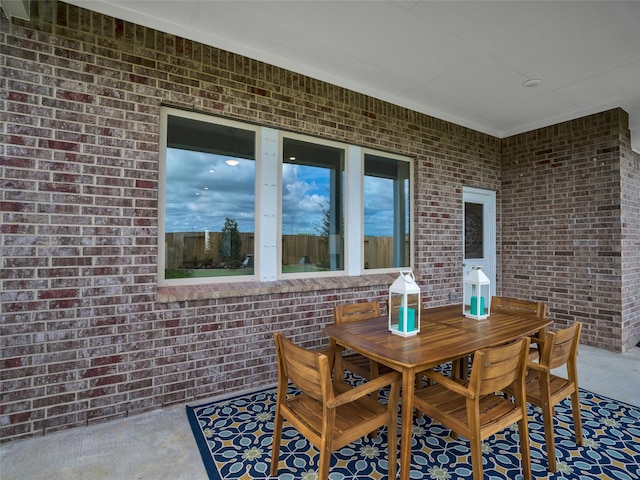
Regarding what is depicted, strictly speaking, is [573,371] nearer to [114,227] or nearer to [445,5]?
[445,5]

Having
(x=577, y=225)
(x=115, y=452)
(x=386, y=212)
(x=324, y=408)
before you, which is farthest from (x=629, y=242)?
(x=115, y=452)

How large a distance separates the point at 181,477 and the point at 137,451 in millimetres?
Answer: 457

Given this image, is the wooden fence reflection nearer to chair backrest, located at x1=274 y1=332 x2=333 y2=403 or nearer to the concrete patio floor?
the concrete patio floor


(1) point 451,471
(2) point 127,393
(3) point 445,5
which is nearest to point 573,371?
(1) point 451,471

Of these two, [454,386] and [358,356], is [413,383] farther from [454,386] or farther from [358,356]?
[358,356]

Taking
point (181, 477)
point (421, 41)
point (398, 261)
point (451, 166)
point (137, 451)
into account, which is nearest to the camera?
point (181, 477)

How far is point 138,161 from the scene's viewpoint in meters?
2.67

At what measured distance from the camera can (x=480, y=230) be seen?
5395 millimetres

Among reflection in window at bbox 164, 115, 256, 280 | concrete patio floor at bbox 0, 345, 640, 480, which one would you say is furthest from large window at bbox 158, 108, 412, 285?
concrete patio floor at bbox 0, 345, 640, 480

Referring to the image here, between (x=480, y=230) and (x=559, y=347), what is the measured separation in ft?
11.8

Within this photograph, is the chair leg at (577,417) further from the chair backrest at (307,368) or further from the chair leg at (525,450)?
the chair backrest at (307,368)

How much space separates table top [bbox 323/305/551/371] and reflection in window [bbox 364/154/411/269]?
55.3 inches

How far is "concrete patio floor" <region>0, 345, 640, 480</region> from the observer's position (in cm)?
198

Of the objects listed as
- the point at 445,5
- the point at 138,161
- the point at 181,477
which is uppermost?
the point at 445,5
